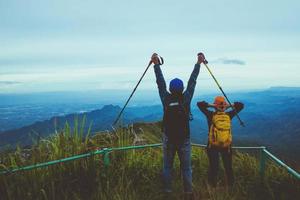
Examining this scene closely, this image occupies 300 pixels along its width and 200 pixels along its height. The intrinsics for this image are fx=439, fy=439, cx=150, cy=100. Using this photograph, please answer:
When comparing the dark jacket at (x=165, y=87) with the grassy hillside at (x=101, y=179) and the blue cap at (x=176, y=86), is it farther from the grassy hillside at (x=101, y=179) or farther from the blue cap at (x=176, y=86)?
the grassy hillside at (x=101, y=179)

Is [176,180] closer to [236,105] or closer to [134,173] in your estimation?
[134,173]

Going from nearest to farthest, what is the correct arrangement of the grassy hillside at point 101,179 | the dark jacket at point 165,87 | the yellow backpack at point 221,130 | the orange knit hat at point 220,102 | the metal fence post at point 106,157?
1. the grassy hillside at point 101,179
2. the dark jacket at point 165,87
3. the metal fence post at point 106,157
4. the yellow backpack at point 221,130
5. the orange knit hat at point 220,102

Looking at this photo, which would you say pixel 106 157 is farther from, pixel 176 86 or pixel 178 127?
pixel 176 86

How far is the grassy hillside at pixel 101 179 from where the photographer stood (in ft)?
23.3

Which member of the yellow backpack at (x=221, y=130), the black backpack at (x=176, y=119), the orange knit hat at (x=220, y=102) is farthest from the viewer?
the orange knit hat at (x=220, y=102)

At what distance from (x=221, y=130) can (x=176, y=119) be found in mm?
1392

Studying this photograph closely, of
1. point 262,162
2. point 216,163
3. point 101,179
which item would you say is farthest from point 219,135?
point 101,179

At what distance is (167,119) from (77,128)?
1905mm

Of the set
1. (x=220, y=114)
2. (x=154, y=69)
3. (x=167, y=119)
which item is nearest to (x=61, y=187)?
(x=167, y=119)

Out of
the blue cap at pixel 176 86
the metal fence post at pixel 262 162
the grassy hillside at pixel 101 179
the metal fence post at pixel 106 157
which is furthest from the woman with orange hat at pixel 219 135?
the metal fence post at pixel 106 157

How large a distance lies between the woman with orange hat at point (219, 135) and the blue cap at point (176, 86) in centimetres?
131

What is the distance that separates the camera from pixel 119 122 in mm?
9883

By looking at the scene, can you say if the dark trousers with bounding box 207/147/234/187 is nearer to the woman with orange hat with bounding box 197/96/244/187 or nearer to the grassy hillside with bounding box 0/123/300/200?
the woman with orange hat with bounding box 197/96/244/187

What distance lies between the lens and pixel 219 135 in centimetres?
843
